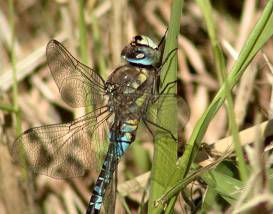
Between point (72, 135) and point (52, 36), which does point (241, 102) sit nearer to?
point (72, 135)

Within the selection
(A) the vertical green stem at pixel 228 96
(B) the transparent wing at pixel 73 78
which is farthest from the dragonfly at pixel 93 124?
(A) the vertical green stem at pixel 228 96

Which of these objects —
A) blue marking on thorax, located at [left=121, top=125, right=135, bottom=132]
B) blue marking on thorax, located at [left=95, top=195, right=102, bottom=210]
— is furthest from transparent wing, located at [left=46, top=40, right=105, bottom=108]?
blue marking on thorax, located at [left=95, top=195, right=102, bottom=210]

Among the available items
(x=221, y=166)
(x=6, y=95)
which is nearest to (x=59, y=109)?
(x=6, y=95)

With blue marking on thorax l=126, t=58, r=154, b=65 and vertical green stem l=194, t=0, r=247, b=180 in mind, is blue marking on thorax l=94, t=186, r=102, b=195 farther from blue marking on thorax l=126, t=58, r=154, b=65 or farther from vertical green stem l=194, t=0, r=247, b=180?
vertical green stem l=194, t=0, r=247, b=180

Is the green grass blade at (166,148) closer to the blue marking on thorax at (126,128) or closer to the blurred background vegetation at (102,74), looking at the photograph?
the blurred background vegetation at (102,74)

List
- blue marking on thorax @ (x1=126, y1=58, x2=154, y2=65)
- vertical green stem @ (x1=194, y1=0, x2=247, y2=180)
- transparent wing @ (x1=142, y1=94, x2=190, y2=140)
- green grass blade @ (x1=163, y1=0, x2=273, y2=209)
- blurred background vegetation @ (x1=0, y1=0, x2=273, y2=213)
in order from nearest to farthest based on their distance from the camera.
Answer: vertical green stem @ (x1=194, y1=0, x2=247, y2=180) < green grass blade @ (x1=163, y1=0, x2=273, y2=209) < transparent wing @ (x1=142, y1=94, x2=190, y2=140) < blue marking on thorax @ (x1=126, y1=58, x2=154, y2=65) < blurred background vegetation @ (x1=0, y1=0, x2=273, y2=213)

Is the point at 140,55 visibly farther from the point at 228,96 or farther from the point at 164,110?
the point at 228,96
